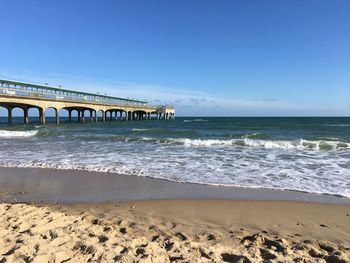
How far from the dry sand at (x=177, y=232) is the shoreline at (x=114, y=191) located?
1.80 ft

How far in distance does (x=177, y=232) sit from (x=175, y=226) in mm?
322

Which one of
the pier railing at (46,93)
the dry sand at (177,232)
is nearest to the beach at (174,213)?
the dry sand at (177,232)

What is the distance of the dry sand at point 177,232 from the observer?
3949 mm

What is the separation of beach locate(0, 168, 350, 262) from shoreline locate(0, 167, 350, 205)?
4 centimetres

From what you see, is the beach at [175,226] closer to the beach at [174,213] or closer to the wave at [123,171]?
the beach at [174,213]

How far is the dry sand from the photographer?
13.0 ft

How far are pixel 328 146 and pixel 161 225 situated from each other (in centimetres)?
1679

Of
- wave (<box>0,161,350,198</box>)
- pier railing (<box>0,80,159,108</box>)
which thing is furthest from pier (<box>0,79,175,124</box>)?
wave (<box>0,161,350,198</box>)

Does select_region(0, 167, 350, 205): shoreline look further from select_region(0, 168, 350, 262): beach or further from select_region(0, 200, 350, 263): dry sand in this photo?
select_region(0, 200, 350, 263): dry sand

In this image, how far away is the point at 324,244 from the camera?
14.5ft

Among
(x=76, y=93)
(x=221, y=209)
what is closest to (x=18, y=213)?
(x=221, y=209)

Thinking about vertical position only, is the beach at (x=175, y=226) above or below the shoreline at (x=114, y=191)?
above

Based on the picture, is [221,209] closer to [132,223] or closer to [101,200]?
[132,223]

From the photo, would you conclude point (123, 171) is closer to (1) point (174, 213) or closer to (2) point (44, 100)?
(1) point (174, 213)
